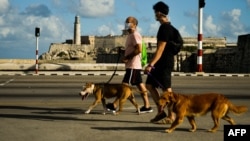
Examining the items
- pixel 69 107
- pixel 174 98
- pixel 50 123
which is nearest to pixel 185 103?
pixel 174 98

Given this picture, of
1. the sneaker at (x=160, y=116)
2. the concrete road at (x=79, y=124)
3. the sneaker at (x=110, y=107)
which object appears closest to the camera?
the concrete road at (x=79, y=124)

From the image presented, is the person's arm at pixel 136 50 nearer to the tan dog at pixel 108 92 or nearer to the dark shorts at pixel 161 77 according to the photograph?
the tan dog at pixel 108 92

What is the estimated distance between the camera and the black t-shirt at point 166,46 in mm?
8156

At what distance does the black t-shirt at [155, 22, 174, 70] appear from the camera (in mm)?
8156

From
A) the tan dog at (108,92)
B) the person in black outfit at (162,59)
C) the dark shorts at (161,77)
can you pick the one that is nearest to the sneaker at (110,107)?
the tan dog at (108,92)

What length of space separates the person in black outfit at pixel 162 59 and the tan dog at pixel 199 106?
2.37ft

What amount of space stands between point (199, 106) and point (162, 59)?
1.36 metres

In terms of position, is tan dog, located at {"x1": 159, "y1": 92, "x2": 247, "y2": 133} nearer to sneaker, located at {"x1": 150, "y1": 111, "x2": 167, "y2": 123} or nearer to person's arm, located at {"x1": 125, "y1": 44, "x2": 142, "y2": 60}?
sneaker, located at {"x1": 150, "y1": 111, "x2": 167, "y2": 123}

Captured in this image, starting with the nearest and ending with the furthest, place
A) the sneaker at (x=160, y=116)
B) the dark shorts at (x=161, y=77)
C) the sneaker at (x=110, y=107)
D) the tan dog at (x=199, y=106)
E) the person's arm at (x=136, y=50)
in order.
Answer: the tan dog at (x=199, y=106), the sneaker at (x=160, y=116), the dark shorts at (x=161, y=77), the person's arm at (x=136, y=50), the sneaker at (x=110, y=107)

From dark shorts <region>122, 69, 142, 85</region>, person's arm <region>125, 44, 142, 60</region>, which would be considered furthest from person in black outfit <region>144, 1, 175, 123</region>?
dark shorts <region>122, 69, 142, 85</region>

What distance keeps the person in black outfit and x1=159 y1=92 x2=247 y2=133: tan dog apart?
0.72 m

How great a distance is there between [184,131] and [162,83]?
1.14m

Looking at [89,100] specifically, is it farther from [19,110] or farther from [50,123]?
[50,123]

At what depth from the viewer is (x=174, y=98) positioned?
7.39 metres
